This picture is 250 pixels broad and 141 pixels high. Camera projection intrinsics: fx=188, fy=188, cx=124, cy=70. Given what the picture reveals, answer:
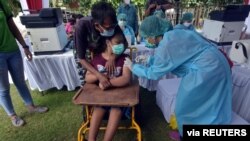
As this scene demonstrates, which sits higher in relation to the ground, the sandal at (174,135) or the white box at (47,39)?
the white box at (47,39)

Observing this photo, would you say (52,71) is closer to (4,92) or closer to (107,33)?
(4,92)

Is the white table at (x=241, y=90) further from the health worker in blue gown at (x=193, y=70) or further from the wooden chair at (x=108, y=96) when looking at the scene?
the wooden chair at (x=108, y=96)

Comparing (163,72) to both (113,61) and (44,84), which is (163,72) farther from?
(44,84)

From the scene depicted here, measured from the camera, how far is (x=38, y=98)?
279 centimetres

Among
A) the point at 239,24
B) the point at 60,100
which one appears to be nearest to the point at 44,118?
the point at 60,100

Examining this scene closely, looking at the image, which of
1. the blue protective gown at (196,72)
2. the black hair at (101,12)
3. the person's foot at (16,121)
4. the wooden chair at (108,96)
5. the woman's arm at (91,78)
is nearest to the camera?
the blue protective gown at (196,72)

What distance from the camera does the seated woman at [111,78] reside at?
1504 millimetres

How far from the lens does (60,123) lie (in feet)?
7.35

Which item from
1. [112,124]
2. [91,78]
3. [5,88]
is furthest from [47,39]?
[112,124]

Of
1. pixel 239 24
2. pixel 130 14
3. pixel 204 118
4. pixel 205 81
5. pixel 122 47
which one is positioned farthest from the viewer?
pixel 130 14

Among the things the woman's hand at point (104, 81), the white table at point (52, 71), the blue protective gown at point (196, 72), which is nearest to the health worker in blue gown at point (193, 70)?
the blue protective gown at point (196, 72)

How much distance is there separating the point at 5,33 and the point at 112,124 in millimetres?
1373

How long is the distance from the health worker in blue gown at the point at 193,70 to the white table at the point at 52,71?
145cm

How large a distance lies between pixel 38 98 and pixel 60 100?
1.18 feet
